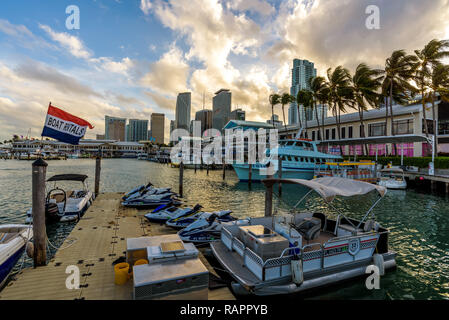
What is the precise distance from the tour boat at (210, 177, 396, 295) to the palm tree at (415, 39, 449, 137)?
41.6 m

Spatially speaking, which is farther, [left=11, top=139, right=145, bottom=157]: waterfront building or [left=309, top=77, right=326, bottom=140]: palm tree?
[left=11, top=139, right=145, bottom=157]: waterfront building

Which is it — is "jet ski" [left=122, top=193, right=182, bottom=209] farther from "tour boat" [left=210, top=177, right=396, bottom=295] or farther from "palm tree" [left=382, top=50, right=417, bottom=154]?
"palm tree" [left=382, top=50, right=417, bottom=154]

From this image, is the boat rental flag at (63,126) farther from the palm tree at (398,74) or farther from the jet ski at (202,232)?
the palm tree at (398,74)

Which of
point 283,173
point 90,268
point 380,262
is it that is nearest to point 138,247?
point 90,268

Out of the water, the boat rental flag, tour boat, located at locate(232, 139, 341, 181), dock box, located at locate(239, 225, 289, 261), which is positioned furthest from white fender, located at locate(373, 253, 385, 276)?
tour boat, located at locate(232, 139, 341, 181)

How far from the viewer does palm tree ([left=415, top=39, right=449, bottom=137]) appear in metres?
38.0

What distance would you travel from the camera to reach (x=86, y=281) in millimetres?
6520

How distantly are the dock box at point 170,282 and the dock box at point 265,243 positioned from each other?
85.0 inches

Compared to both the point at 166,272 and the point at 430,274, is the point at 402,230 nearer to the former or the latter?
the point at 430,274

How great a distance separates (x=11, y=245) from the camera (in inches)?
314

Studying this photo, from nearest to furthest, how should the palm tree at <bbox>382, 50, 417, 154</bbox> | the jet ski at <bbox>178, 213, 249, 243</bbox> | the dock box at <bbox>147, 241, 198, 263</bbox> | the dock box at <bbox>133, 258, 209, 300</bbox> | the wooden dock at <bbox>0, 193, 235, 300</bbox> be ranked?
the dock box at <bbox>133, 258, 209, 300</bbox> → the dock box at <bbox>147, 241, 198, 263</bbox> → the wooden dock at <bbox>0, 193, 235, 300</bbox> → the jet ski at <bbox>178, 213, 249, 243</bbox> → the palm tree at <bbox>382, 50, 417, 154</bbox>

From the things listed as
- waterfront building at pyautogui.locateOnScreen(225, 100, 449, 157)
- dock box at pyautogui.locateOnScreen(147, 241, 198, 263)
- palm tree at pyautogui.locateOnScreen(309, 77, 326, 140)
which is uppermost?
palm tree at pyautogui.locateOnScreen(309, 77, 326, 140)

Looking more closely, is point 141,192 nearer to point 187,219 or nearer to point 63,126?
point 187,219

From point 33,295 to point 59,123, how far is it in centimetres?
713
